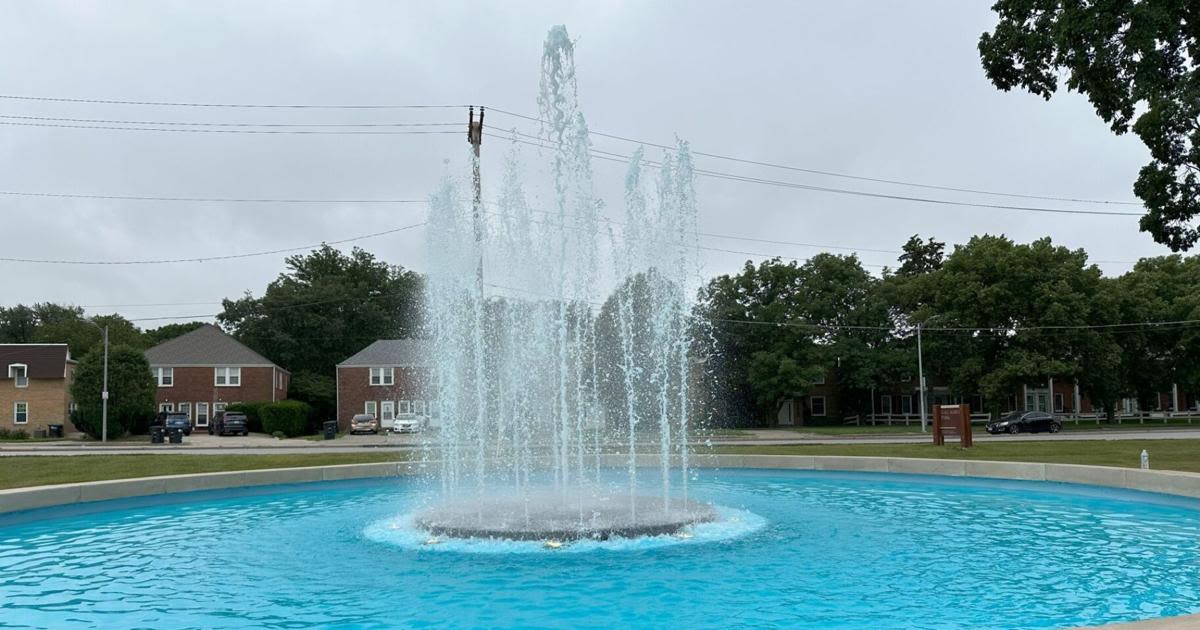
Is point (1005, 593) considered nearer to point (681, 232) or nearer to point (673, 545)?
point (673, 545)

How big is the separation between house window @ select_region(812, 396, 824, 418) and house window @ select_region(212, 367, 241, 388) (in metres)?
46.6

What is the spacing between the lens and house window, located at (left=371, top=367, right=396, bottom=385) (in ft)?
224

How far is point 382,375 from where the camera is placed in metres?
68.5

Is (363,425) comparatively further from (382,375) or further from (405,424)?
(382,375)

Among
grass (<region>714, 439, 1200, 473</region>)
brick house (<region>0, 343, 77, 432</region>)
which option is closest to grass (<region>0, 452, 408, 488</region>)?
grass (<region>714, 439, 1200, 473</region>)

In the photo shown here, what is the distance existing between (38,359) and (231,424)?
1701cm

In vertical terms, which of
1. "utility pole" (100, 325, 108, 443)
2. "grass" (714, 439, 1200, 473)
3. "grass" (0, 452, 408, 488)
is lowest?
"grass" (714, 439, 1200, 473)

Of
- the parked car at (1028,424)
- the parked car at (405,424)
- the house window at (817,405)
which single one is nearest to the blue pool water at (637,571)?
the parked car at (1028,424)

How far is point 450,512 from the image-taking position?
47.9 ft

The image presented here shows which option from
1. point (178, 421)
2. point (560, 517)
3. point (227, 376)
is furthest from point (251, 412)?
point (560, 517)

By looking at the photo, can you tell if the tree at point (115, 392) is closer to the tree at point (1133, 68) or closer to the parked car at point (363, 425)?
the parked car at point (363, 425)

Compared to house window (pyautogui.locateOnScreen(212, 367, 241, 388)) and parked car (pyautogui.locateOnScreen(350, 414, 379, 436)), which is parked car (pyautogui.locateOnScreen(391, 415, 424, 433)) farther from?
house window (pyautogui.locateOnScreen(212, 367, 241, 388))

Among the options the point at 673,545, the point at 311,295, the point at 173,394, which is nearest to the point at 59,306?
the point at 311,295

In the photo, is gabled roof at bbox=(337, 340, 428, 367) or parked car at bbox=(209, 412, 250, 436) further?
gabled roof at bbox=(337, 340, 428, 367)
